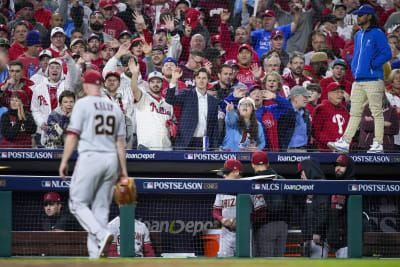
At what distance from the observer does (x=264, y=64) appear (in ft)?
36.5

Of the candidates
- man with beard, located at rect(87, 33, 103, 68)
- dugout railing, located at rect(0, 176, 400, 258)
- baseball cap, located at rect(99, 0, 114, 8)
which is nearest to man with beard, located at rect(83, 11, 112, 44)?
baseball cap, located at rect(99, 0, 114, 8)

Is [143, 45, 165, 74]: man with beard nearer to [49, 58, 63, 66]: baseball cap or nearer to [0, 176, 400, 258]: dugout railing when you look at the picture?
[49, 58, 63, 66]: baseball cap

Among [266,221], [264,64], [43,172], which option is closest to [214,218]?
[266,221]

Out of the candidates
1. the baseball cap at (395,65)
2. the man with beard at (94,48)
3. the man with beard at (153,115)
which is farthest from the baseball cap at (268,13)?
the man with beard at (153,115)

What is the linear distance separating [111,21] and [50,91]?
2.89 meters

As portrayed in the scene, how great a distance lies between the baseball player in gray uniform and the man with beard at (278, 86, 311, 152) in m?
4.31

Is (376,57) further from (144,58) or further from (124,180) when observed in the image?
(124,180)

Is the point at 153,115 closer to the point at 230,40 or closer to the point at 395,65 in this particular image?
the point at 230,40

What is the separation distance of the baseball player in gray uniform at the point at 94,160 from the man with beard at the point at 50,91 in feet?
11.1

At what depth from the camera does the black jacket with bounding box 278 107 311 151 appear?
10047 mm

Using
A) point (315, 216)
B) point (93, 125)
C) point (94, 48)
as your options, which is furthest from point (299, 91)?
point (93, 125)

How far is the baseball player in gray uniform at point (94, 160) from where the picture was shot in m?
6.03

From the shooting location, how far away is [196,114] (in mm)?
9906

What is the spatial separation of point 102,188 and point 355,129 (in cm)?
498
